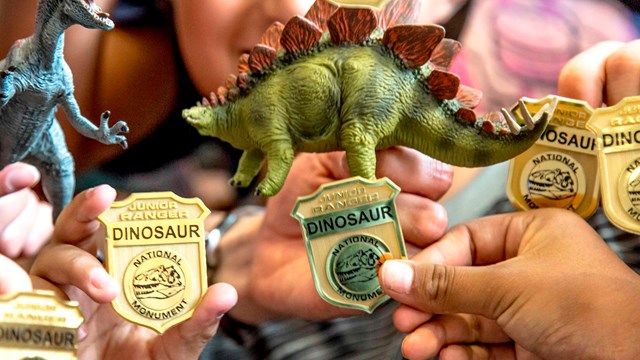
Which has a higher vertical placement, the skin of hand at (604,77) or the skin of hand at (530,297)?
the skin of hand at (604,77)

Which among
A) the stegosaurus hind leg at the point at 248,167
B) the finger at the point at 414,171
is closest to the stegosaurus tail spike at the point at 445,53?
the finger at the point at 414,171

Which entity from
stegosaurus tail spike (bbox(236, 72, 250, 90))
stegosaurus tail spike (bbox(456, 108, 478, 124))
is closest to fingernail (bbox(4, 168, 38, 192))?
stegosaurus tail spike (bbox(236, 72, 250, 90))

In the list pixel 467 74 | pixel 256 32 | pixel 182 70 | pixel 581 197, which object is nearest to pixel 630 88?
pixel 581 197

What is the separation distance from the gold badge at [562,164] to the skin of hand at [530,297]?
2cm

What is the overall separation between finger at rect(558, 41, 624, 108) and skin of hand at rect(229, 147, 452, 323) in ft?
0.53

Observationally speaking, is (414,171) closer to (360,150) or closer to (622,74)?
(360,150)

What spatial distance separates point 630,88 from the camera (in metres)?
0.70

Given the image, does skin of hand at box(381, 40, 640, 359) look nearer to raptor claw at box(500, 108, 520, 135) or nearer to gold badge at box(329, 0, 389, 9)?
raptor claw at box(500, 108, 520, 135)

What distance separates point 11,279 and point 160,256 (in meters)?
0.14

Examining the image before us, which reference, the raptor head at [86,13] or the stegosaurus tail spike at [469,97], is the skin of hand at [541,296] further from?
the raptor head at [86,13]

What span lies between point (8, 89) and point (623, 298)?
58 cm

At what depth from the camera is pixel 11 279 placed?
0.61 meters

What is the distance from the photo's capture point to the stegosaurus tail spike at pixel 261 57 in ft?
2.10

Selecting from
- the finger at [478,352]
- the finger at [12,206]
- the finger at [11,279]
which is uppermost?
the finger at [11,279]
